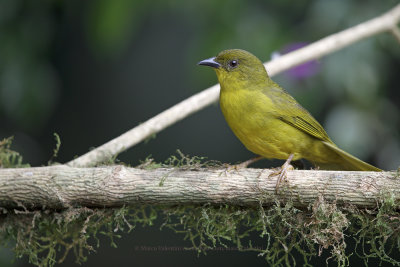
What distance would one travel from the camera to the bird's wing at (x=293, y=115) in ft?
10.7

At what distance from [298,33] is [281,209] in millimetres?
2168

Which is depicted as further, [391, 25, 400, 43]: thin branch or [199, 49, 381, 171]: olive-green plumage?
[391, 25, 400, 43]: thin branch

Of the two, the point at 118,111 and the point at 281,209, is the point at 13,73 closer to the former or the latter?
the point at 118,111

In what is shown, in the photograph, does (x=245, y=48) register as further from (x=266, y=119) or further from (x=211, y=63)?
(x=266, y=119)

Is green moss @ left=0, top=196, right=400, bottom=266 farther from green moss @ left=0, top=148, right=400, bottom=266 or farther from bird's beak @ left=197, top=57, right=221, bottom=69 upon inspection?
bird's beak @ left=197, top=57, right=221, bottom=69

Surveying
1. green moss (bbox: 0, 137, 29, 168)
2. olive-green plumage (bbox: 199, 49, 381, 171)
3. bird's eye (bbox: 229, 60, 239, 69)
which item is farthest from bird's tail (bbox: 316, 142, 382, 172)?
green moss (bbox: 0, 137, 29, 168)

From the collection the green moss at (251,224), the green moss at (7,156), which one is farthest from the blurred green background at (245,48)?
the green moss at (251,224)

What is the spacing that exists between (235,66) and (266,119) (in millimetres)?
505

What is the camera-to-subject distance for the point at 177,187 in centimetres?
255

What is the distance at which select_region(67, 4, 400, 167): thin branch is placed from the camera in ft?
11.0

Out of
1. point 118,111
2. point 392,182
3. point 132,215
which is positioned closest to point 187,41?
point 118,111

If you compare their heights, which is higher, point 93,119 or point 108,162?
point 93,119

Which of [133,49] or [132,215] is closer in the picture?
[132,215]

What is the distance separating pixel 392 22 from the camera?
13.4ft
